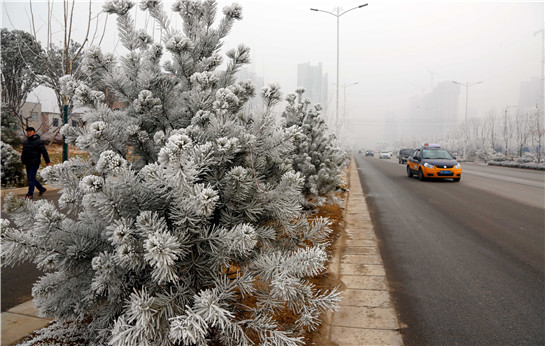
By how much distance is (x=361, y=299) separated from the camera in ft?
13.1

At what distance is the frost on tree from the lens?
1625 mm

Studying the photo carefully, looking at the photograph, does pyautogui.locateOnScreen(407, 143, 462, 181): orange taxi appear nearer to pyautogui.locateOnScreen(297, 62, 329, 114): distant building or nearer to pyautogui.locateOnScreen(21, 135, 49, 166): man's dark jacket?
pyautogui.locateOnScreen(297, 62, 329, 114): distant building

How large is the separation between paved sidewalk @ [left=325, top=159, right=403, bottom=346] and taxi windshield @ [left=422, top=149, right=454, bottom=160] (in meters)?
13.4

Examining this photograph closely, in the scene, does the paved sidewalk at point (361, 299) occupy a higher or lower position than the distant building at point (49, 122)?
lower

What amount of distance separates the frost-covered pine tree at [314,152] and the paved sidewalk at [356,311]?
1.53m

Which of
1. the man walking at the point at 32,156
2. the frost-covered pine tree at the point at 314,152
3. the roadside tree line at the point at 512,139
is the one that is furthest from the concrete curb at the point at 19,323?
the roadside tree line at the point at 512,139

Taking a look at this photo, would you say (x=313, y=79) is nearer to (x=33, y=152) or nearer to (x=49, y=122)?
(x=33, y=152)

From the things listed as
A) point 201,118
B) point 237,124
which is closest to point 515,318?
point 237,124

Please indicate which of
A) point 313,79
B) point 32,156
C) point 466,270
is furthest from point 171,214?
point 313,79

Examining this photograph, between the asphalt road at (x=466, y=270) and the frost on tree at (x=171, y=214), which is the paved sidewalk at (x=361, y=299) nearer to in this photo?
the asphalt road at (x=466, y=270)

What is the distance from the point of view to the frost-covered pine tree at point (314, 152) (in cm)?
715

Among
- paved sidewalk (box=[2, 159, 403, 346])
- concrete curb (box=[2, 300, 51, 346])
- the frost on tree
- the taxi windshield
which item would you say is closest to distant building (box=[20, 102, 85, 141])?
the frost on tree

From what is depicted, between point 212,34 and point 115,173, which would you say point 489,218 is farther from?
point 115,173

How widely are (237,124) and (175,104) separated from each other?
45 cm
